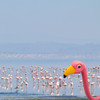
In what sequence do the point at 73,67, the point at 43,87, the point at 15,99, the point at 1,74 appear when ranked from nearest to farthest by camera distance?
the point at 73,67 < the point at 15,99 < the point at 43,87 < the point at 1,74

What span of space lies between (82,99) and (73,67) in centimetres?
225

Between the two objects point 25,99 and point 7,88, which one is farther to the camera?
point 7,88

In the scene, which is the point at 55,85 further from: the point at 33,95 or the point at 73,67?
the point at 73,67

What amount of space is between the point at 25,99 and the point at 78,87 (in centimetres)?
459

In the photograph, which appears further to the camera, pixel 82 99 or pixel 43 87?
pixel 43 87

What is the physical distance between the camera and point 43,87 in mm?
16672

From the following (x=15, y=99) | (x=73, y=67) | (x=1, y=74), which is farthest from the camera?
(x=1, y=74)

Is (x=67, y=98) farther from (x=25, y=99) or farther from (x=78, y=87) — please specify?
(x=78, y=87)

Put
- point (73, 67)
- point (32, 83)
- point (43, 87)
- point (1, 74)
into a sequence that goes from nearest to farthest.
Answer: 1. point (73, 67)
2. point (43, 87)
3. point (32, 83)
4. point (1, 74)

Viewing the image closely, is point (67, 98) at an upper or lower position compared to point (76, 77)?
lower

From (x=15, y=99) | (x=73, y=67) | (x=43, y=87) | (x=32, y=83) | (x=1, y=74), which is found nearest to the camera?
(x=73, y=67)

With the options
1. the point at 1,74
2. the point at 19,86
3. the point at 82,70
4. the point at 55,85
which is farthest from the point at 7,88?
the point at 82,70

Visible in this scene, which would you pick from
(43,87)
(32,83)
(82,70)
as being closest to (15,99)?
(82,70)

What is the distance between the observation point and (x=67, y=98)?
42.8 ft
